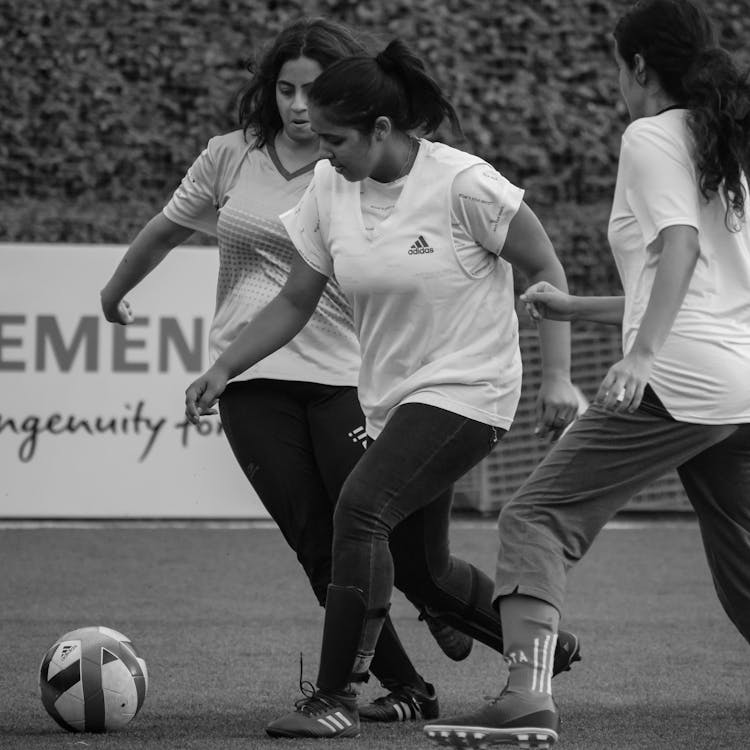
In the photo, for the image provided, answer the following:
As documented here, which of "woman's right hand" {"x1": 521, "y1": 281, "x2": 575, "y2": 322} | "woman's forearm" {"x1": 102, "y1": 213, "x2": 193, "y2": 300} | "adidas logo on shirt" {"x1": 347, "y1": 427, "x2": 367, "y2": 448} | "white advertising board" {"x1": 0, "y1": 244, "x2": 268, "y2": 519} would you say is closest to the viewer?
"woman's right hand" {"x1": 521, "y1": 281, "x2": 575, "y2": 322}

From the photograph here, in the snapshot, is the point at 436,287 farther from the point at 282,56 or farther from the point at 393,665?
the point at 393,665

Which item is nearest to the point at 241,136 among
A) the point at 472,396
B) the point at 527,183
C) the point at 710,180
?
the point at 472,396

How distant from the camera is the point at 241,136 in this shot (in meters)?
5.12

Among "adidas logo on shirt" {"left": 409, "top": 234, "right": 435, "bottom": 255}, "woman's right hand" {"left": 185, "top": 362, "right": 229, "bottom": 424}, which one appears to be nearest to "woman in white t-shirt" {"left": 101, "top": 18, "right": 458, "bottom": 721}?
"woman's right hand" {"left": 185, "top": 362, "right": 229, "bottom": 424}

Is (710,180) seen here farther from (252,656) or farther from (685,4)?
(252,656)

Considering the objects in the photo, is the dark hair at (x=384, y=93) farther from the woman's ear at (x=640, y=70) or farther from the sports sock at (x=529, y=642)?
the sports sock at (x=529, y=642)

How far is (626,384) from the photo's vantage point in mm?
3678

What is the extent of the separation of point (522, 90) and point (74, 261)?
4.82 meters

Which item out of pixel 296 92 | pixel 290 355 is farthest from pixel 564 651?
pixel 296 92

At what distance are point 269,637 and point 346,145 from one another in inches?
115

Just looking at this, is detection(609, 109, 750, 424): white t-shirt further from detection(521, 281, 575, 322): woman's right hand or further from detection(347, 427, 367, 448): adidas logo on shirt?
detection(347, 427, 367, 448): adidas logo on shirt

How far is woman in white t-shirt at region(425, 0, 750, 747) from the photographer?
12.6ft

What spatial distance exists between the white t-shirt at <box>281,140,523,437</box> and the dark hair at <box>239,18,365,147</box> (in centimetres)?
68

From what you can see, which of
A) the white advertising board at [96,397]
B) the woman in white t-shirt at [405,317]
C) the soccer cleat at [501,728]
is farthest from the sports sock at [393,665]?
the white advertising board at [96,397]
